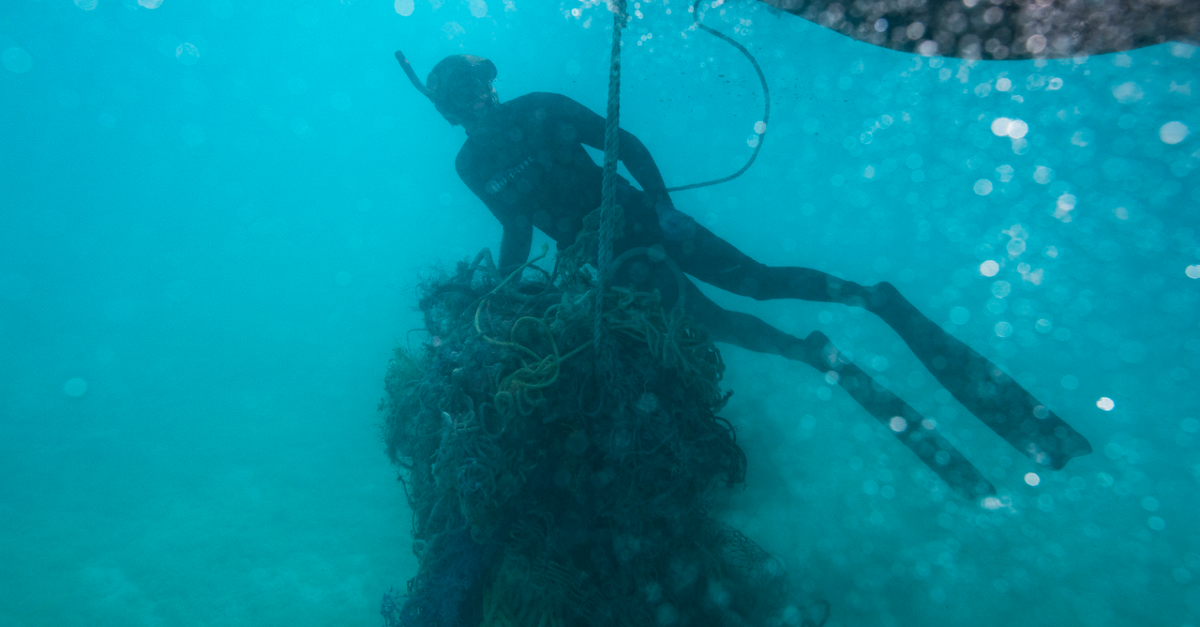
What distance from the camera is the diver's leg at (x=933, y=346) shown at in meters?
2.70

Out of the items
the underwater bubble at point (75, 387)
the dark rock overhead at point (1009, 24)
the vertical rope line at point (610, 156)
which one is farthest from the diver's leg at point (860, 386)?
the underwater bubble at point (75, 387)

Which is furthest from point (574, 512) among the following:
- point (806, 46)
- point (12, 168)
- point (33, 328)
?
point (12, 168)

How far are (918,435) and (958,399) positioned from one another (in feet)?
1.08

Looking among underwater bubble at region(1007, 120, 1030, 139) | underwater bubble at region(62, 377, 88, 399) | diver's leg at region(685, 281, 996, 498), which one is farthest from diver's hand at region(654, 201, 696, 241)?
underwater bubble at region(1007, 120, 1030, 139)

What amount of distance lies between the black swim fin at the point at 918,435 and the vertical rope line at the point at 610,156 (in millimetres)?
2081

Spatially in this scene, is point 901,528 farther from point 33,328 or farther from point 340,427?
point 33,328

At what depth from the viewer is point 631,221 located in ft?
11.4

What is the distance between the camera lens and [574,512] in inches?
87.4

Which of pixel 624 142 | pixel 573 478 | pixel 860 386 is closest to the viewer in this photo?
pixel 573 478

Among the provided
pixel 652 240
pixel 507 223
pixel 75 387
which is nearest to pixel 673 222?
pixel 652 240

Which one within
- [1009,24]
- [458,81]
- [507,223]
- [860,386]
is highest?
[458,81]

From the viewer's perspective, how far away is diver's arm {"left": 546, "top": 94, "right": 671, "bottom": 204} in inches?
133

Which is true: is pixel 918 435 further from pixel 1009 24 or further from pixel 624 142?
pixel 624 142

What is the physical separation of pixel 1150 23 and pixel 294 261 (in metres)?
58.4
